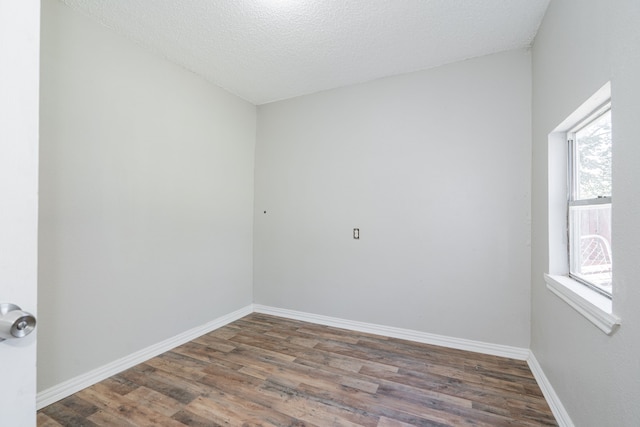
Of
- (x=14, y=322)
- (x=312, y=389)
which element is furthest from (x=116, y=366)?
(x=14, y=322)

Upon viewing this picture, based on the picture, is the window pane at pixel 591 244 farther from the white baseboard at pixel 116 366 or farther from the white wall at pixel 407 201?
the white baseboard at pixel 116 366

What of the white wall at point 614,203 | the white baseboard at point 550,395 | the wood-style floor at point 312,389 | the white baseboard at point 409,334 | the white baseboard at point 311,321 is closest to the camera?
the white wall at point 614,203

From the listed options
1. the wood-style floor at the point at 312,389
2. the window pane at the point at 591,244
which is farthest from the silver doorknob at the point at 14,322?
the window pane at the point at 591,244

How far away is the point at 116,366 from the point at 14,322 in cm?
213

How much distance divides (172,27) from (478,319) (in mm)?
3564

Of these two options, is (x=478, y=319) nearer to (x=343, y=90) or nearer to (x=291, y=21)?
(x=343, y=90)

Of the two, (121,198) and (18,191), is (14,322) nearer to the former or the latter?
(18,191)

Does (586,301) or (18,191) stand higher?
(18,191)

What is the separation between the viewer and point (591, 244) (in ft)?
5.35

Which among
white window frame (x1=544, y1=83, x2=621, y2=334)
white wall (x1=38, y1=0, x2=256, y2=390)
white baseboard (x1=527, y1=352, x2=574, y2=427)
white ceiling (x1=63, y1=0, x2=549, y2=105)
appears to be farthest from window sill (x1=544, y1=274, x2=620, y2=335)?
white wall (x1=38, y1=0, x2=256, y2=390)

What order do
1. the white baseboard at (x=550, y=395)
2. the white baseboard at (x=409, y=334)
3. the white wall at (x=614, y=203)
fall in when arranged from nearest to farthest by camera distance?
the white wall at (x=614, y=203), the white baseboard at (x=550, y=395), the white baseboard at (x=409, y=334)

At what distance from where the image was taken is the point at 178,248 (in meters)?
2.73

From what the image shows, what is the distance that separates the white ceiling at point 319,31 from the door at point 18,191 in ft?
5.47

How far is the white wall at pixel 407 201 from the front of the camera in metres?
2.46
